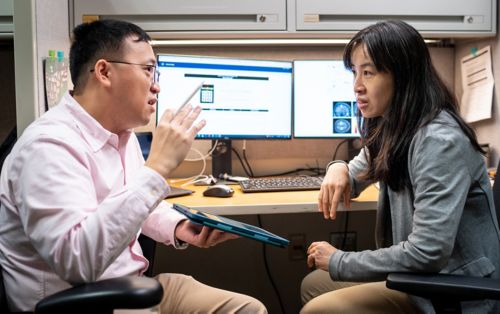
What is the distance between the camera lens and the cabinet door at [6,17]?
1118 millimetres

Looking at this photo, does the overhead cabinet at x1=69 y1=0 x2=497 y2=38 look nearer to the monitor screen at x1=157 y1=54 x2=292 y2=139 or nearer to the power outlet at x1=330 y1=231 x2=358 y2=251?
the monitor screen at x1=157 y1=54 x2=292 y2=139

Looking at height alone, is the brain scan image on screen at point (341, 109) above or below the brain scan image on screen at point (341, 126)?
above

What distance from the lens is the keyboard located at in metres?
1.26

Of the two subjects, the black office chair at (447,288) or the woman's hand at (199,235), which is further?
the woman's hand at (199,235)

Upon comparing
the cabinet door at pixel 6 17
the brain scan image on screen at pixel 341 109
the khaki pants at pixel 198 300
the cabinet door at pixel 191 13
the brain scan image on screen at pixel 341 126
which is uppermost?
the cabinet door at pixel 191 13

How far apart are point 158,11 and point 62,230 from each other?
94 cm

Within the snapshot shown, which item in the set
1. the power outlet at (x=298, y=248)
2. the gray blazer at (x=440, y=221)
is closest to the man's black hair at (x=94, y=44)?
the gray blazer at (x=440, y=221)

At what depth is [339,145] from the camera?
1.70 metres

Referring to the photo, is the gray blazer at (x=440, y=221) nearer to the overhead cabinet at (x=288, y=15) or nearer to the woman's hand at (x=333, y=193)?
the woman's hand at (x=333, y=193)

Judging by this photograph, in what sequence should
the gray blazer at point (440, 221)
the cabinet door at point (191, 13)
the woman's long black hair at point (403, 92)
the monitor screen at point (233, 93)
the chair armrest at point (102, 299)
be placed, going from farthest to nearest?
the monitor screen at point (233, 93) < the cabinet door at point (191, 13) < the woman's long black hair at point (403, 92) < the gray blazer at point (440, 221) < the chair armrest at point (102, 299)

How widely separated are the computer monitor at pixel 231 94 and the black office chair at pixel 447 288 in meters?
0.90

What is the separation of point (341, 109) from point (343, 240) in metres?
0.55

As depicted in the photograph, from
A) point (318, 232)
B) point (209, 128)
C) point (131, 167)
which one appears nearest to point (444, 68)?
point (318, 232)

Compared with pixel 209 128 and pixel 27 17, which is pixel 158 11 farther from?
pixel 27 17
